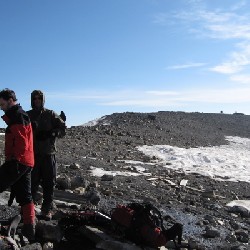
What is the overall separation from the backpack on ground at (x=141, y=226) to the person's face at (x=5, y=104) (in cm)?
197

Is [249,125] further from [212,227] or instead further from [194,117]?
[212,227]

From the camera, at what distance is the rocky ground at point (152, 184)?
27.6ft

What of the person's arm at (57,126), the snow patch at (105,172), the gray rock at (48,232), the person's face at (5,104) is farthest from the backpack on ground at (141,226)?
the snow patch at (105,172)

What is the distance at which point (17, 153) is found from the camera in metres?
5.27

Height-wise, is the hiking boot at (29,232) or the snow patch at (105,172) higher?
the snow patch at (105,172)

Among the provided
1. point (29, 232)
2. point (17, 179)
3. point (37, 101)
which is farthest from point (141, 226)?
point (37, 101)

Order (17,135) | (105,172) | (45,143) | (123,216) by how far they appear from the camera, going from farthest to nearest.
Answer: (105,172) → (45,143) → (123,216) → (17,135)

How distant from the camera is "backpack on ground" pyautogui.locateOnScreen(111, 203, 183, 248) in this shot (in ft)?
18.3

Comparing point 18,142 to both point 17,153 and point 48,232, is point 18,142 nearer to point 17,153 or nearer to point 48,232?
point 17,153

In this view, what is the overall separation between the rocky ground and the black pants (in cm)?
292

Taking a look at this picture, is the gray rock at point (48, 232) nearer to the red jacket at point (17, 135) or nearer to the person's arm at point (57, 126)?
the red jacket at point (17, 135)

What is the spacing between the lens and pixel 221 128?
107ft

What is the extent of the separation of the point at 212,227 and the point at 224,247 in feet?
3.08

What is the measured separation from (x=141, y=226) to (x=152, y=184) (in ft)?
20.3
